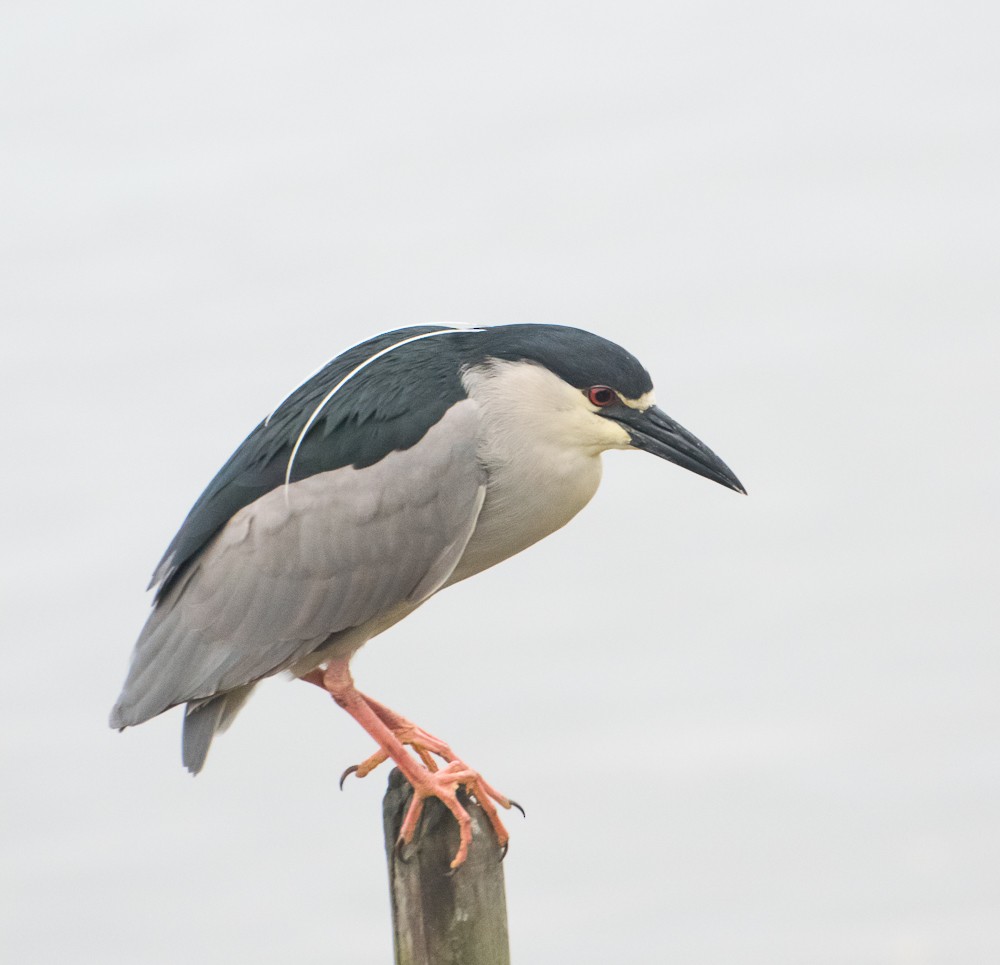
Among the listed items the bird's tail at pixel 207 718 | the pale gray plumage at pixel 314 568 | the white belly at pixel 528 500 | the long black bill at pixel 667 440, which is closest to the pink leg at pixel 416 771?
the pale gray plumage at pixel 314 568

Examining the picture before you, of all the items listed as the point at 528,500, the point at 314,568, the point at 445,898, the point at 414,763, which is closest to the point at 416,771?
the point at 414,763

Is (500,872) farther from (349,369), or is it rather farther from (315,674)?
(349,369)

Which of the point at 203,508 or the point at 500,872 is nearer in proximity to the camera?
the point at 500,872

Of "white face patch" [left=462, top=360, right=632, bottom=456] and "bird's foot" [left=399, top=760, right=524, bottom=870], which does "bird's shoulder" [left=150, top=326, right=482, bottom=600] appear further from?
"bird's foot" [left=399, top=760, right=524, bottom=870]

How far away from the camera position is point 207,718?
380 cm

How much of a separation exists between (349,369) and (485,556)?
2.07 feet

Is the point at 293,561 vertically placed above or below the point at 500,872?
above

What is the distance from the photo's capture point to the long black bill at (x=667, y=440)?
12.1ft

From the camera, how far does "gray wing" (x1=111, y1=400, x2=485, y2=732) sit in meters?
3.62

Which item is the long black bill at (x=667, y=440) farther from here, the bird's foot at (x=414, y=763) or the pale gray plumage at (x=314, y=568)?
the bird's foot at (x=414, y=763)

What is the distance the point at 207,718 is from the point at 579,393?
4.38ft

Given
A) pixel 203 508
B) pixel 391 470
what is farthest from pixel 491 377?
pixel 203 508

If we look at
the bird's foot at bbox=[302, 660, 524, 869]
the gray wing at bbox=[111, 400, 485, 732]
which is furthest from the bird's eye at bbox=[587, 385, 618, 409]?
the bird's foot at bbox=[302, 660, 524, 869]

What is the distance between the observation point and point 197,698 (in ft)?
12.2
